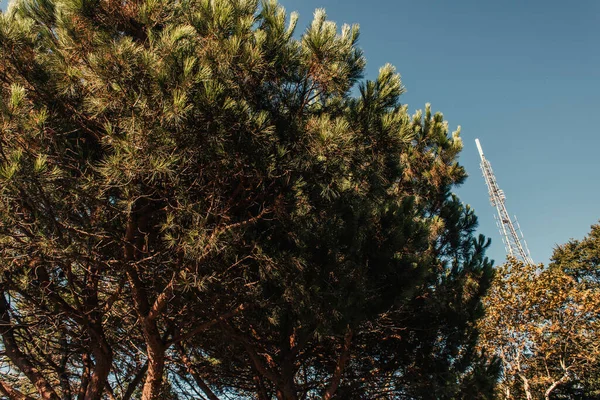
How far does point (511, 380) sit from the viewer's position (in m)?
12.4

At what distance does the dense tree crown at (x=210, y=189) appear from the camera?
3305 mm

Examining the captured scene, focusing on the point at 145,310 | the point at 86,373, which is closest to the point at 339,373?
the point at 145,310

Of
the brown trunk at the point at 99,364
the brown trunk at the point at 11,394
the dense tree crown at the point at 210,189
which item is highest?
the dense tree crown at the point at 210,189

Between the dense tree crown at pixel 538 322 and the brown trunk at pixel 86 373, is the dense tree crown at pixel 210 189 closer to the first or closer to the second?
the brown trunk at pixel 86 373

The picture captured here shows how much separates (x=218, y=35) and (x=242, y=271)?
8.12ft

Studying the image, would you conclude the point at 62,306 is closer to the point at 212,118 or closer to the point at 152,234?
the point at 152,234

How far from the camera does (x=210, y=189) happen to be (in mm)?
3982

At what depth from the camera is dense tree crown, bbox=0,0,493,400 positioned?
330cm

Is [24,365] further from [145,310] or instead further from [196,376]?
[196,376]

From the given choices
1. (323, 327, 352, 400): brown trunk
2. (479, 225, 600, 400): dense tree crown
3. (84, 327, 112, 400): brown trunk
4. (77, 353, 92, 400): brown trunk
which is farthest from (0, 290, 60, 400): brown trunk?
(479, 225, 600, 400): dense tree crown

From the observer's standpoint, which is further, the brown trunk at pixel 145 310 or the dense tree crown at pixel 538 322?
the dense tree crown at pixel 538 322

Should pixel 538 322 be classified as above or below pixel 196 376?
above

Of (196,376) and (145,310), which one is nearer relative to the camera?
(145,310)

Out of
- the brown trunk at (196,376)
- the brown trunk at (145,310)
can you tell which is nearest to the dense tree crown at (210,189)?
the brown trunk at (145,310)
